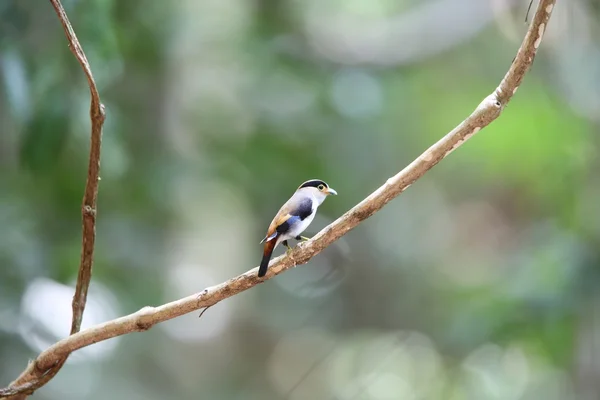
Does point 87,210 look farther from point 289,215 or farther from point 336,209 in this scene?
point 336,209

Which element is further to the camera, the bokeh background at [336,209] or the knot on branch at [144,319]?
the bokeh background at [336,209]

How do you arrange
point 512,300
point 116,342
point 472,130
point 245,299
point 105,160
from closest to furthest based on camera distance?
point 472,130 < point 105,160 < point 512,300 < point 116,342 < point 245,299

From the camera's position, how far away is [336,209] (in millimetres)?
7742

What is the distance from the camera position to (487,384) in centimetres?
854

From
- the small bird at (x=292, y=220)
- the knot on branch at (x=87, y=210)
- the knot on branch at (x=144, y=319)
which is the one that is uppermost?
the knot on branch at (x=87, y=210)

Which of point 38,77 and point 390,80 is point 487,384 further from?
Result: point 38,77

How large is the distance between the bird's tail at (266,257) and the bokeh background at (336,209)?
143 inches

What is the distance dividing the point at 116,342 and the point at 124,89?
2.18 meters

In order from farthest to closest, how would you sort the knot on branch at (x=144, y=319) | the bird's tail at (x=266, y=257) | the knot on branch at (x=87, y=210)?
the knot on branch at (x=87, y=210) → the knot on branch at (x=144, y=319) → the bird's tail at (x=266, y=257)

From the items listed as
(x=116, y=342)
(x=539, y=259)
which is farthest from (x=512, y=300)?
(x=116, y=342)

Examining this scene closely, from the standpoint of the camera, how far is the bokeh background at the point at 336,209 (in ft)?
20.7

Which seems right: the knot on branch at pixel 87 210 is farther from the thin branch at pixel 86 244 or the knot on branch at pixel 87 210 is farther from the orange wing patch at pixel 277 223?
the orange wing patch at pixel 277 223

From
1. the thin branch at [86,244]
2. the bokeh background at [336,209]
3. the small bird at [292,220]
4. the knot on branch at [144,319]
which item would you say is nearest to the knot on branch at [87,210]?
the thin branch at [86,244]

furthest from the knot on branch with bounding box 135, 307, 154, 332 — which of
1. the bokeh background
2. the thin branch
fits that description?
the bokeh background
